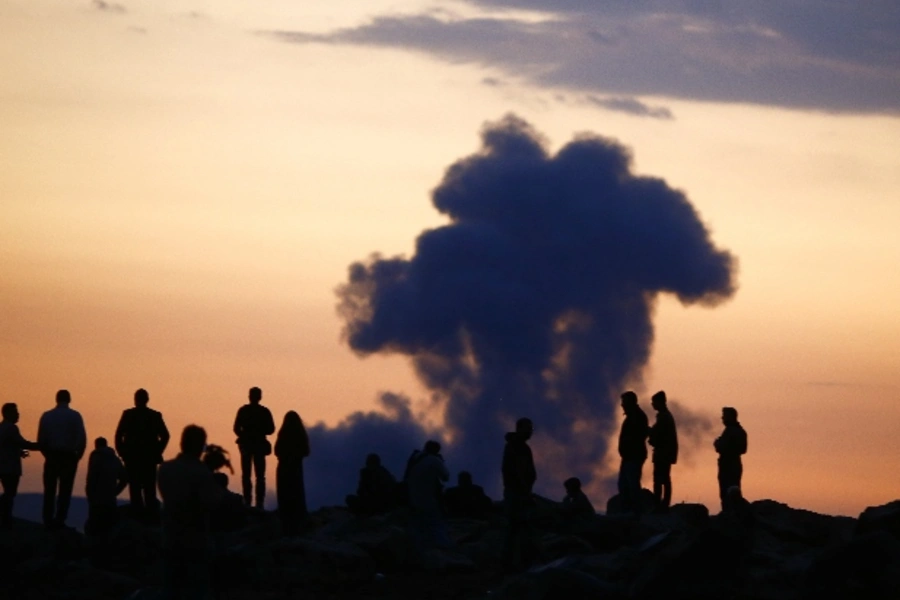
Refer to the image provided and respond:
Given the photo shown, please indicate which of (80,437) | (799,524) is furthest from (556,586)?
(80,437)

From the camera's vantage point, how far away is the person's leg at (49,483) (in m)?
28.7

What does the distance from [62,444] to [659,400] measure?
394 inches

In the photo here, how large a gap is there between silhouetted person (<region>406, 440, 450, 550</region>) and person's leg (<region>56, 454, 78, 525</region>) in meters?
5.66

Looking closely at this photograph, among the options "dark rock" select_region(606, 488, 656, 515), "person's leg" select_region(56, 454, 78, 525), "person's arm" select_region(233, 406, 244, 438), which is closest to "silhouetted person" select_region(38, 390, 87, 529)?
"person's leg" select_region(56, 454, 78, 525)

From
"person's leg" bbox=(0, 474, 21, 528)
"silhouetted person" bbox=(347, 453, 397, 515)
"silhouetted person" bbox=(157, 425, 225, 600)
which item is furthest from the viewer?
"silhouetted person" bbox=(347, 453, 397, 515)

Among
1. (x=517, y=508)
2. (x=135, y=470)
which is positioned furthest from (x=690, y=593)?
(x=135, y=470)

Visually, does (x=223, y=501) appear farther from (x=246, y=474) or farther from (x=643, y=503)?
(x=643, y=503)

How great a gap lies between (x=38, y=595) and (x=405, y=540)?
584 cm

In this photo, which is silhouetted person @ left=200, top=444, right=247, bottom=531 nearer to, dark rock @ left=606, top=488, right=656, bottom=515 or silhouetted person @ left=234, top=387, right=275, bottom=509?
silhouetted person @ left=234, top=387, right=275, bottom=509

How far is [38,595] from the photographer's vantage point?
80.6 feet

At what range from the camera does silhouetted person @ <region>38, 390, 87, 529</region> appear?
28.2 m

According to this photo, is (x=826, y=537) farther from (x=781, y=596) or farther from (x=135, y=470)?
(x=135, y=470)

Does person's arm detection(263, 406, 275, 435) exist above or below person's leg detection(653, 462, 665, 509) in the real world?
above

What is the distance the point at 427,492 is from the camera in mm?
27797
